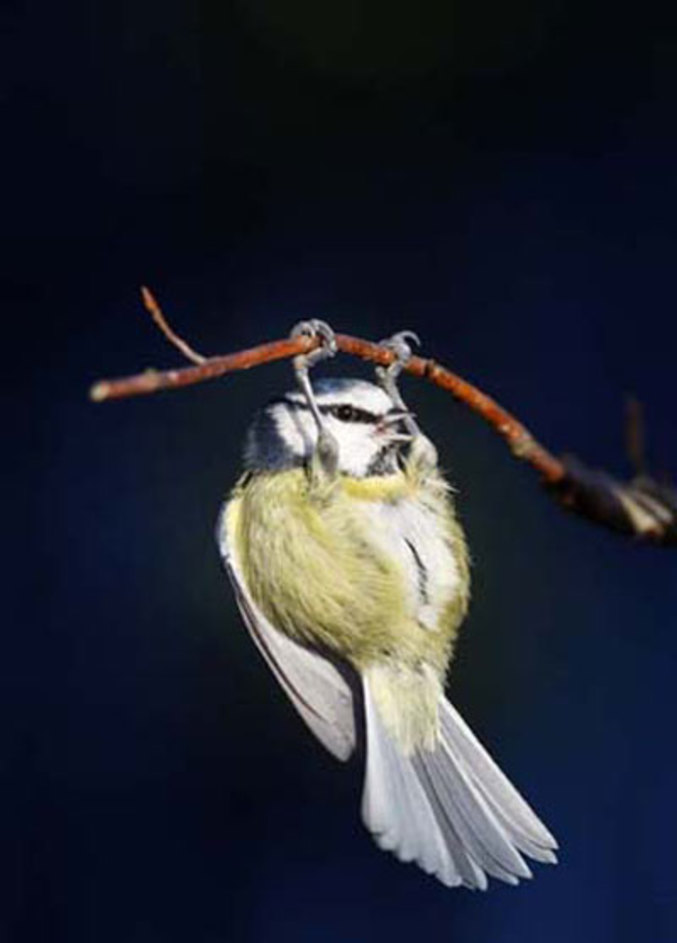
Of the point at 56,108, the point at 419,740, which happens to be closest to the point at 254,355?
the point at 419,740

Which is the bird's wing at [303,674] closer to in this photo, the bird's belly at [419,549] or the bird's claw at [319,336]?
the bird's belly at [419,549]

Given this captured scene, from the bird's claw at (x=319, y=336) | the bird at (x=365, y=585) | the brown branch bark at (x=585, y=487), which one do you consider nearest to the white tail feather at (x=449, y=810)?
the bird at (x=365, y=585)

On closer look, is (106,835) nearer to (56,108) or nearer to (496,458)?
(496,458)

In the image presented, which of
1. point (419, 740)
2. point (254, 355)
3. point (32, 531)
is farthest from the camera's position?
point (32, 531)

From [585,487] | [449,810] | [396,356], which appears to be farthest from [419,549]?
[585,487]

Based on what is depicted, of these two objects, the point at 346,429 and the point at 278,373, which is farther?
the point at 278,373

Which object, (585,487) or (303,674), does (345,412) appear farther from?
(585,487)
